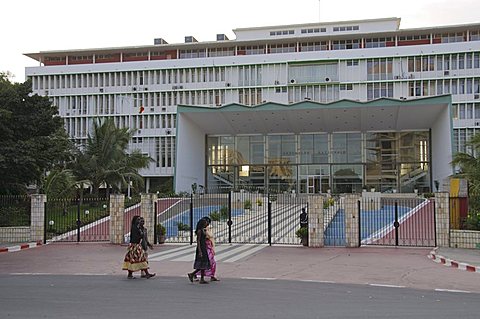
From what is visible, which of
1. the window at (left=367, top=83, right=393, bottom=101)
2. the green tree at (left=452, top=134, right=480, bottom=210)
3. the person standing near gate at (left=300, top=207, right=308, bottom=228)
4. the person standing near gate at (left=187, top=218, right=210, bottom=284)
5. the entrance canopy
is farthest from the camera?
the window at (left=367, top=83, right=393, bottom=101)

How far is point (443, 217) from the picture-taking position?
18.8 metres

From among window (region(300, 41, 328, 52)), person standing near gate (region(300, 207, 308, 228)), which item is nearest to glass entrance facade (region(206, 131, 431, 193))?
window (region(300, 41, 328, 52))

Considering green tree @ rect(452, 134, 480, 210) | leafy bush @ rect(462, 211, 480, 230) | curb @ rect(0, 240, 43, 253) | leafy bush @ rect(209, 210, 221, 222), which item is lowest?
curb @ rect(0, 240, 43, 253)

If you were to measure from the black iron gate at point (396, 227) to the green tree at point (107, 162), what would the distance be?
17.0 m

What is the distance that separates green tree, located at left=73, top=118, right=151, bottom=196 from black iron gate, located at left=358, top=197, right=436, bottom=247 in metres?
17.0

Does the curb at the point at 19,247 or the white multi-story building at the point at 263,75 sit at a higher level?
the white multi-story building at the point at 263,75

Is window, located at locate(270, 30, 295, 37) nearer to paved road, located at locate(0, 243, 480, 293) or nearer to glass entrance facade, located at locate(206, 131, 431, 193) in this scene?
glass entrance facade, located at locate(206, 131, 431, 193)

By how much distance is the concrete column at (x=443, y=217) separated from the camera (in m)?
18.7

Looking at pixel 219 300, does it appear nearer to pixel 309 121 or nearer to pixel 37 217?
pixel 37 217

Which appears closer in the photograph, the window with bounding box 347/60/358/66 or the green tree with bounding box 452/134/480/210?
the green tree with bounding box 452/134/480/210

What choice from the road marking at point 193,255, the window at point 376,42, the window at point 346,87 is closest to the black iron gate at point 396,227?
the road marking at point 193,255

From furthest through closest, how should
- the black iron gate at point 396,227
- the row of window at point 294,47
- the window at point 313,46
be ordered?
1. the window at point 313,46
2. the row of window at point 294,47
3. the black iron gate at point 396,227

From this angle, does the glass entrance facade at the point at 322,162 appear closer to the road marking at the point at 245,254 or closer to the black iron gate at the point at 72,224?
the black iron gate at the point at 72,224

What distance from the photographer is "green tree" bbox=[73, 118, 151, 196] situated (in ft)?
120
